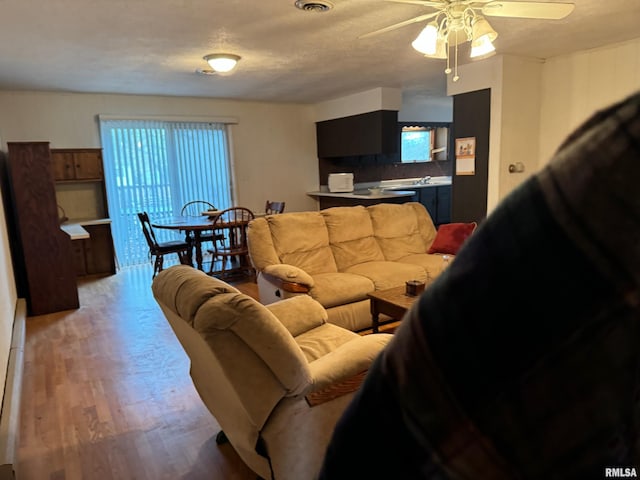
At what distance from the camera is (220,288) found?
1586 millimetres

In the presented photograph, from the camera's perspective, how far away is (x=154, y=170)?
605 centimetres

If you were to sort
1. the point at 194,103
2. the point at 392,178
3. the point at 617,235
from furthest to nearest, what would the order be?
1. the point at 392,178
2. the point at 194,103
3. the point at 617,235

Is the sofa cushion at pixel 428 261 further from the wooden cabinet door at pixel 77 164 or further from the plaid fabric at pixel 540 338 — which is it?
the wooden cabinet door at pixel 77 164

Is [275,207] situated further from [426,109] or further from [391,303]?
[426,109]

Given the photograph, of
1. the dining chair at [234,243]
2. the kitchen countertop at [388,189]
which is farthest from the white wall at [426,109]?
the dining chair at [234,243]

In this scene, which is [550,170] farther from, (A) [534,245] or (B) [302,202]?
(B) [302,202]

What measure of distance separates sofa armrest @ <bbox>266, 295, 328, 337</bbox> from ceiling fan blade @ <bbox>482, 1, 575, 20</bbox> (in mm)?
1935

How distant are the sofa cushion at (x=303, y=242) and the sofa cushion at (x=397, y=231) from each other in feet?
1.94

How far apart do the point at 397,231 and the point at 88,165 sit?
157 inches

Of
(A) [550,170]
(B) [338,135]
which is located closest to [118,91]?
(B) [338,135]

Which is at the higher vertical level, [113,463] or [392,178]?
[392,178]

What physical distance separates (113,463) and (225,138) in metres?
5.37

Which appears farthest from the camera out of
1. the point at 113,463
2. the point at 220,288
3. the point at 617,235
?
the point at 113,463

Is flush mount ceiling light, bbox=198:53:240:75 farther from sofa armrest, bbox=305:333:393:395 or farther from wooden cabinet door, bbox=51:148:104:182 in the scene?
sofa armrest, bbox=305:333:393:395
